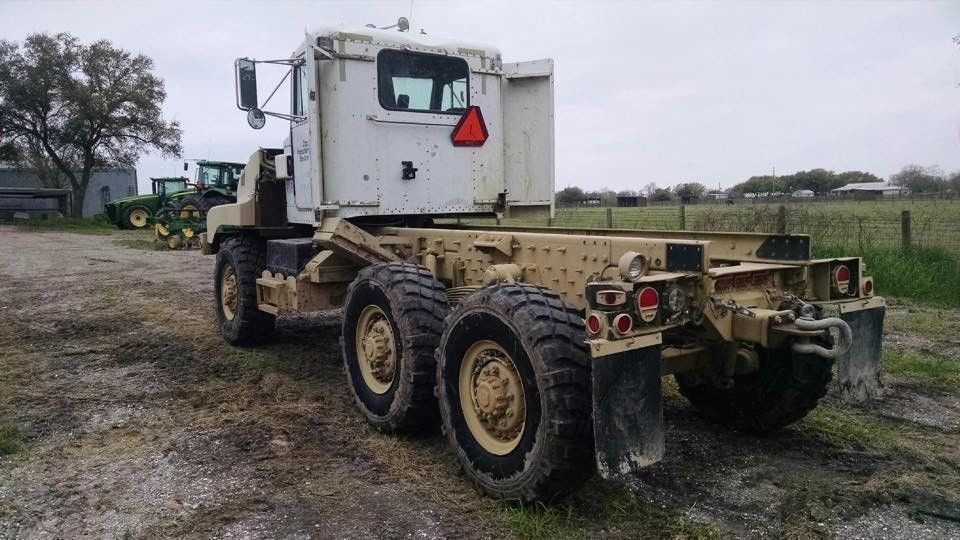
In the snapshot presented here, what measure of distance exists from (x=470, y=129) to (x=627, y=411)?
3.67 metres

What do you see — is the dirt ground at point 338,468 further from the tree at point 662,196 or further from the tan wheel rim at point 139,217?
the tan wheel rim at point 139,217

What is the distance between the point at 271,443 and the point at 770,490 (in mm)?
3067

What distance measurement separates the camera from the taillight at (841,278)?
424cm

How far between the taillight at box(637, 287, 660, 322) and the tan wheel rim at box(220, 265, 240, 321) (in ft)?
17.7

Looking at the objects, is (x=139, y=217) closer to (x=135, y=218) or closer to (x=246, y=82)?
(x=135, y=218)

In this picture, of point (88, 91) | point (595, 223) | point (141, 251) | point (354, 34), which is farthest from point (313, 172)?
point (88, 91)

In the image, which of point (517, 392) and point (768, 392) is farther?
point (768, 392)

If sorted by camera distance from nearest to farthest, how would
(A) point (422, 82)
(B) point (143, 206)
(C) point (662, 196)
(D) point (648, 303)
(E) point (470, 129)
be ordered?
(D) point (648, 303) < (A) point (422, 82) < (E) point (470, 129) < (C) point (662, 196) < (B) point (143, 206)

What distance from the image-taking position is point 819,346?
12.4 feet

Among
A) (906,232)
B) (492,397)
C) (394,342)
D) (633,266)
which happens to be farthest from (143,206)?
(633,266)

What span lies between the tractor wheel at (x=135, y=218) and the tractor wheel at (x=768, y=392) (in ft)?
94.3

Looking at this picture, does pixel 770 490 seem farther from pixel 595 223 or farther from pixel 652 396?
pixel 595 223

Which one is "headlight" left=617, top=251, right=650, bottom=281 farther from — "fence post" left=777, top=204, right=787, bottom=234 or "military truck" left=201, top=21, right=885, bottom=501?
"fence post" left=777, top=204, right=787, bottom=234

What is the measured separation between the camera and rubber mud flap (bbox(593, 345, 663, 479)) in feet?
10.7
